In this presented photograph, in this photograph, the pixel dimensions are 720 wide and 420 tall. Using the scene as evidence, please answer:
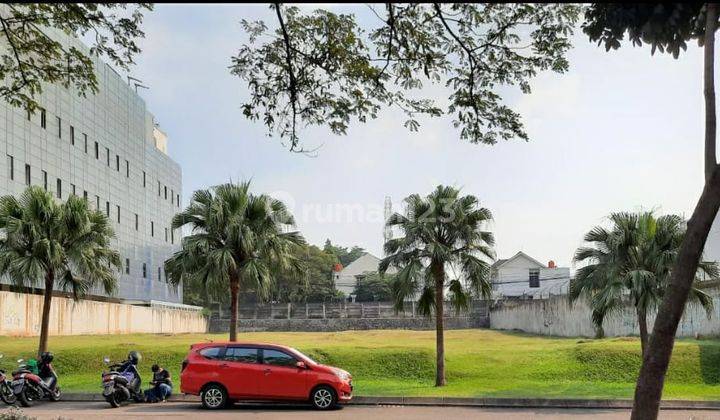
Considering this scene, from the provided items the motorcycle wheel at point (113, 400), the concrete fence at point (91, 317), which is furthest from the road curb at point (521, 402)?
the concrete fence at point (91, 317)

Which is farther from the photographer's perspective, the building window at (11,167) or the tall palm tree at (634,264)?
the building window at (11,167)

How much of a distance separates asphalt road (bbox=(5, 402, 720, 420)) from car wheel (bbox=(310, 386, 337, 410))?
9.0 inches

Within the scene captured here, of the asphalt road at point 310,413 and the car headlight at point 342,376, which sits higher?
the car headlight at point 342,376

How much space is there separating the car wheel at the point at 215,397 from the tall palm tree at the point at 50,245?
8971mm

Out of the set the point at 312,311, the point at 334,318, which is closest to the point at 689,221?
the point at 334,318

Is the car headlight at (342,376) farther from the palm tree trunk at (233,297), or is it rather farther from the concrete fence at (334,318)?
the concrete fence at (334,318)

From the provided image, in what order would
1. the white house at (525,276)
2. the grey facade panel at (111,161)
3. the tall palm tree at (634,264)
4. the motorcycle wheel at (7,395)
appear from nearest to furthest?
the motorcycle wheel at (7,395) < the tall palm tree at (634,264) < the grey facade panel at (111,161) < the white house at (525,276)

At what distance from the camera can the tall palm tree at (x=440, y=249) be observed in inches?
855

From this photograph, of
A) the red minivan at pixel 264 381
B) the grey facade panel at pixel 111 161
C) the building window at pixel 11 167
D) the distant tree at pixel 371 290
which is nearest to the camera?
the red minivan at pixel 264 381

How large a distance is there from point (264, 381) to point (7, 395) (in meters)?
6.28

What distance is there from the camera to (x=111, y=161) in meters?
58.9

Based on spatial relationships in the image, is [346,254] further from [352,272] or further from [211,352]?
[211,352]

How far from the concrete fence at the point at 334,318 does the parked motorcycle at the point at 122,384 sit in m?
46.2

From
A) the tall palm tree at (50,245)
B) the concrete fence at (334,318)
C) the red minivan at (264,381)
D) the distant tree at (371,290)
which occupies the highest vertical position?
the tall palm tree at (50,245)
